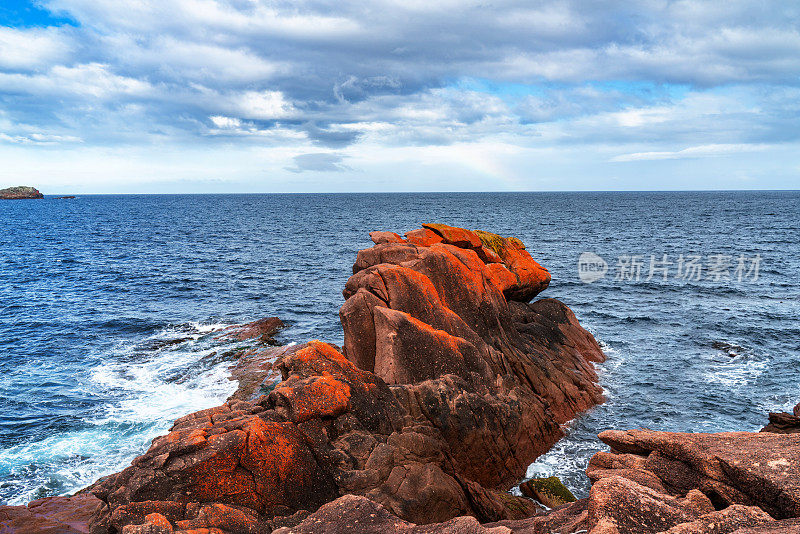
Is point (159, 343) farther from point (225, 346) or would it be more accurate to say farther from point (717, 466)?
point (717, 466)

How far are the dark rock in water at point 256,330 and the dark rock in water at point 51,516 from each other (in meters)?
17.9

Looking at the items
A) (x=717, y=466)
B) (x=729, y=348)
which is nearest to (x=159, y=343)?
(x=717, y=466)

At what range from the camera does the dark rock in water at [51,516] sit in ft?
47.2

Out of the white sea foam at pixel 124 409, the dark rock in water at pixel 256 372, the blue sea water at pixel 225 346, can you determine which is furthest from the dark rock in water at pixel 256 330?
the dark rock in water at pixel 256 372

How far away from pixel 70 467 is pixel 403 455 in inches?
579

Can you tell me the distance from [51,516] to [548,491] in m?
16.3

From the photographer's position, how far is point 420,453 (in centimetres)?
1466

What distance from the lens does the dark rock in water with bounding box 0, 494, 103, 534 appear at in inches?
567

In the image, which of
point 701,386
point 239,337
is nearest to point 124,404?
point 239,337

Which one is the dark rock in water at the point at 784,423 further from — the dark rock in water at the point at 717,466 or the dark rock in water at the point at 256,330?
the dark rock in water at the point at 256,330

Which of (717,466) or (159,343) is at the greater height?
(717,466)

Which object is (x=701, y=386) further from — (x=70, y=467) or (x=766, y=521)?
(x=70, y=467)

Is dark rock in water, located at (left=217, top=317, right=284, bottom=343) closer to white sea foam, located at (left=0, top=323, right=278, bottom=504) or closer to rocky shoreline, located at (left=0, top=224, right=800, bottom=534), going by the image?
white sea foam, located at (left=0, top=323, right=278, bottom=504)

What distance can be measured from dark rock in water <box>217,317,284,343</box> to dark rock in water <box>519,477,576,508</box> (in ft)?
70.4
